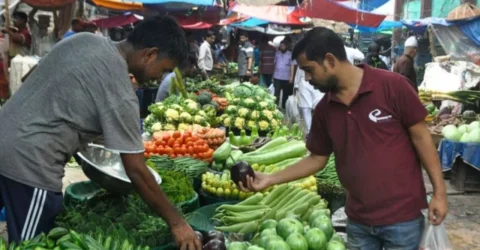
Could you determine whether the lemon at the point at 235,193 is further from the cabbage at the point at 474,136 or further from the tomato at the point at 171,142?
the cabbage at the point at 474,136

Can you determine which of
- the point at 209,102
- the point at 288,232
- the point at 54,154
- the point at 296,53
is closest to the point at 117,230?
the point at 54,154

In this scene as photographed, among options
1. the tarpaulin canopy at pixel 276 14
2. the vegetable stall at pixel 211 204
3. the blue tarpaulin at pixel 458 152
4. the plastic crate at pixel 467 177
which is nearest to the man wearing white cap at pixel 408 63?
the blue tarpaulin at pixel 458 152

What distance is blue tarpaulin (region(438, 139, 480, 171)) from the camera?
26.0 ft

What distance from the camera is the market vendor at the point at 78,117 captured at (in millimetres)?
2566

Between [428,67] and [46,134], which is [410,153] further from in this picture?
[428,67]

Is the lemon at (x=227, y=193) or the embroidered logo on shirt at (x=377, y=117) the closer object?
the embroidered logo on shirt at (x=377, y=117)

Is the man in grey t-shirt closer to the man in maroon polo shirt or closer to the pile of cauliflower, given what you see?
the pile of cauliflower

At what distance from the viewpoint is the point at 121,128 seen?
2.54m

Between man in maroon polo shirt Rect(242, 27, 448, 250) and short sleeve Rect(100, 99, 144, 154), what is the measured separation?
901mm

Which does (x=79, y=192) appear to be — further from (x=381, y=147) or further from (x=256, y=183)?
(x=381, y=147)

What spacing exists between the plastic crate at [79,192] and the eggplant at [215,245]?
110 cm

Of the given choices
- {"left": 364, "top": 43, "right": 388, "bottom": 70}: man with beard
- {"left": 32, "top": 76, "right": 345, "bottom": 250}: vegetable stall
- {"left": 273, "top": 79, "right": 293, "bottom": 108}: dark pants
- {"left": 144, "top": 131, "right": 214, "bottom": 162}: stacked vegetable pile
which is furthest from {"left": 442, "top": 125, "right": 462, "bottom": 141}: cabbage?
{"left": 273, "top": 79, "right": 293, "bottom": 108}: dark pants

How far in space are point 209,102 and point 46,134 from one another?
5820 millimetres

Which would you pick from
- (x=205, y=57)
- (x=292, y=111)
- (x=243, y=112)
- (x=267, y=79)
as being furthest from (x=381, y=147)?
(x=267, y=79)
